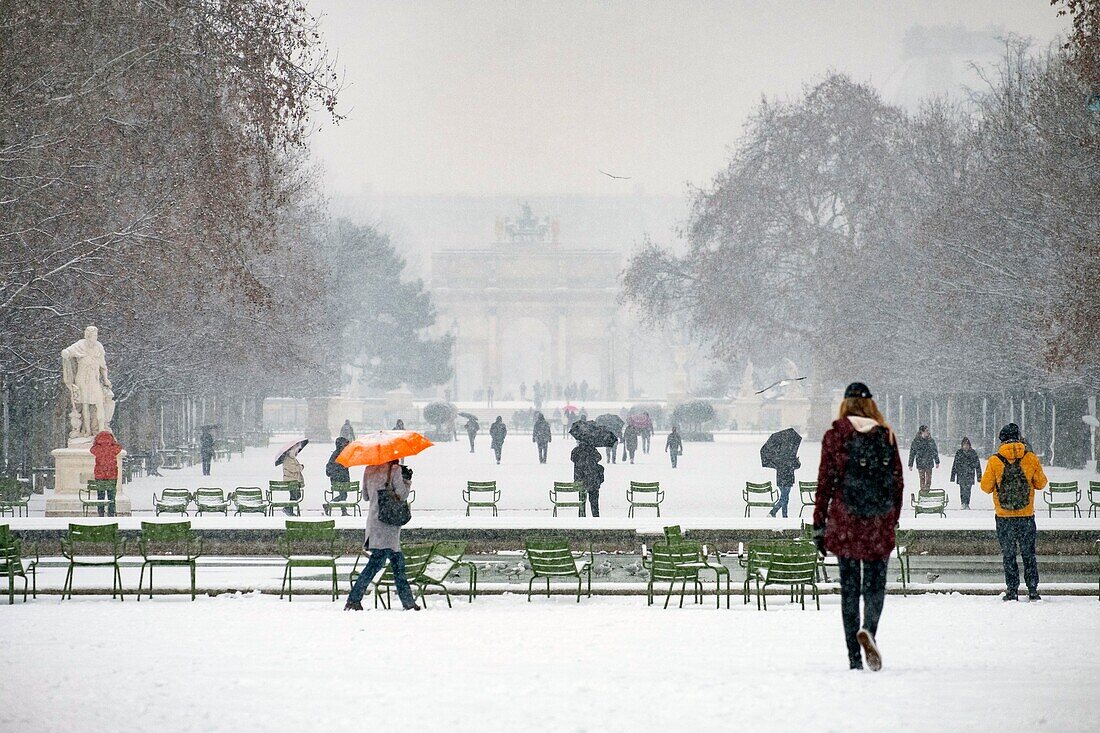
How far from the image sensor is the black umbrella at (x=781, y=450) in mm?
20688

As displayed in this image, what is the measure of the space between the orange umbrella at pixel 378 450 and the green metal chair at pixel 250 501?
7.32 meters

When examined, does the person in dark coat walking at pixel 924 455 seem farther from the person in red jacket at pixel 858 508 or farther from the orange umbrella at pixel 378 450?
the person in red jacket at pixel 858 508

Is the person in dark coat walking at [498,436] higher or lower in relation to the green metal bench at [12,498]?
higher

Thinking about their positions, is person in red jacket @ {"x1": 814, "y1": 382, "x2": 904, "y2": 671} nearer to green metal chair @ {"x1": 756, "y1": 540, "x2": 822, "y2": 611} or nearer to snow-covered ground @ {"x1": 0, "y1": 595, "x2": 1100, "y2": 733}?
snow-covered ground @ {"x1": 0, "y1": 595, "x2": 1100, "y2": 733}

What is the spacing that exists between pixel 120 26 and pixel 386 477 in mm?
9301

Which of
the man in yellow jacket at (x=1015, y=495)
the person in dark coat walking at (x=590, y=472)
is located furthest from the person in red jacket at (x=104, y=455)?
the man in yellow jacket at (x=1015, y=495)

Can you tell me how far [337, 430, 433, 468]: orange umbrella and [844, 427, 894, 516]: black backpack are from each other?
15.0ft

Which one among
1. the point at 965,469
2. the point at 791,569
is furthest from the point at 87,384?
the point at 965,469

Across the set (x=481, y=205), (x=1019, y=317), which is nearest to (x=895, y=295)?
(x=1019, y=317)

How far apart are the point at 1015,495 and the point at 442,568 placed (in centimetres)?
469

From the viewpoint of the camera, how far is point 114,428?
104ft

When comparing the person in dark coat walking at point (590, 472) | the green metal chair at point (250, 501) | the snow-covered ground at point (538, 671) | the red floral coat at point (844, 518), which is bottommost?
the snow-covered ground at point (538, 671)

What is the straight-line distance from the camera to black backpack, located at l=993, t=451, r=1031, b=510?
11.3 meters

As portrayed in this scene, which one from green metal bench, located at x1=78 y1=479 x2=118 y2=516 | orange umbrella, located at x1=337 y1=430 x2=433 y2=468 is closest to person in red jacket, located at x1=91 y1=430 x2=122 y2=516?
green metal bench, located at x1=78 y1=479 x2=118 y2=516
